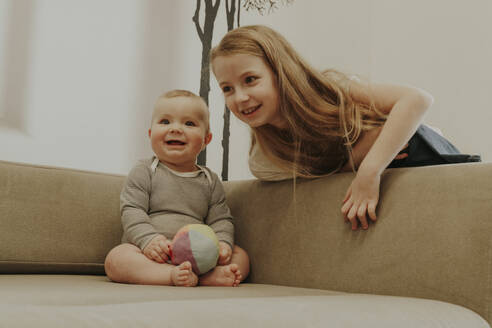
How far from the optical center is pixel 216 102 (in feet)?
6.79

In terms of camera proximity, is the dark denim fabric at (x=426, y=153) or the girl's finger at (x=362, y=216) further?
the dark denim fabric at (x=426, y=153)

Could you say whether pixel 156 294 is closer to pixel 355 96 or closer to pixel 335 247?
pixel 335 247

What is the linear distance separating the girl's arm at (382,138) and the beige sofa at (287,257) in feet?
0.11

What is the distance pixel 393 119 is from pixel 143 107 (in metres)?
1.03

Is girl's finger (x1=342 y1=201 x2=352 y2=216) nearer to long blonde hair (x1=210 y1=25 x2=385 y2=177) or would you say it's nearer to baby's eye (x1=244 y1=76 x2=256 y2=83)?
long blonde hair (x1=210 y1=25 x2=385 y2=177)

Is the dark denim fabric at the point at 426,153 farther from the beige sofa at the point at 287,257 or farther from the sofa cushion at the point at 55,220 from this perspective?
the sofa cushion at the point at 55,220

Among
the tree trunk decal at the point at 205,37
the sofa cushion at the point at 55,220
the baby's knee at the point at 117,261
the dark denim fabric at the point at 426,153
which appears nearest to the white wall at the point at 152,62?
the tree trunk decal at the point at 205,37

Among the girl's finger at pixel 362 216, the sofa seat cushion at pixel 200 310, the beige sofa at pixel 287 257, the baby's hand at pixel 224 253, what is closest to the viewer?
the sofa seat cushion at pixel 200 310

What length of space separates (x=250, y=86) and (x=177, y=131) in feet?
0.77

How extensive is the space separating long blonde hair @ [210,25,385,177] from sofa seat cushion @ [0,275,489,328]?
43 centimetres

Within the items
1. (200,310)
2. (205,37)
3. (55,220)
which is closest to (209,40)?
(205,37)

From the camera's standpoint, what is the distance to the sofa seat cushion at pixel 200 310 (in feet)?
1.67

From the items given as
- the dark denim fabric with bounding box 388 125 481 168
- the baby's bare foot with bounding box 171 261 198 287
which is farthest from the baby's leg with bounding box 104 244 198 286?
the dark denim fabric with bounding box 388 125 481 168

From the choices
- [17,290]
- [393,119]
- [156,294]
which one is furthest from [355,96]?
[17,290]
